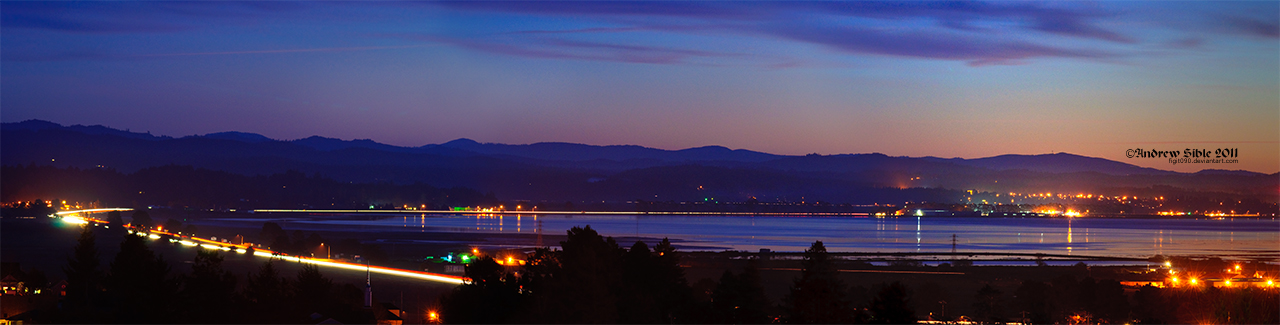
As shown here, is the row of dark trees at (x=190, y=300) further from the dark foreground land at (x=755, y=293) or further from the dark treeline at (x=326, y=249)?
the dark treeline at (x=326, y=249)

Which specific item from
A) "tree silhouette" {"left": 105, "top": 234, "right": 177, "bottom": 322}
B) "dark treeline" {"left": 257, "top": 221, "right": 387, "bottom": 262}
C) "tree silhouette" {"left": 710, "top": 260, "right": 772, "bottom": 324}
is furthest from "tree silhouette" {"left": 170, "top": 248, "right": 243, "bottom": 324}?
"dark treeline" {"left": 257, "top": 221, "right": 387, "bottom": 262}

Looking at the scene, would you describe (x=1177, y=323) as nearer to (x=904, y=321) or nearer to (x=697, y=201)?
(x=904, y=321)

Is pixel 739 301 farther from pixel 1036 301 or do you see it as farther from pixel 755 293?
pixel 1036 301

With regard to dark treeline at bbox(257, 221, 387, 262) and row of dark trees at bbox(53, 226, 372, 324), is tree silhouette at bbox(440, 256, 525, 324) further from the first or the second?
dark treeline at bbox(257, 221, 387, 262)

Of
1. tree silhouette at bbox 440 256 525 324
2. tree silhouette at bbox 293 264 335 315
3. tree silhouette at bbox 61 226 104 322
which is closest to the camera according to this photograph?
tree silhouette at bbox 440 256 525 324

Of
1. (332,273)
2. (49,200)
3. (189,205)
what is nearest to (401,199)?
(189,205)

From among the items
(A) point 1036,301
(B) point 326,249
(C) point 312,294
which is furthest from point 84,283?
(A) point 1036,301
